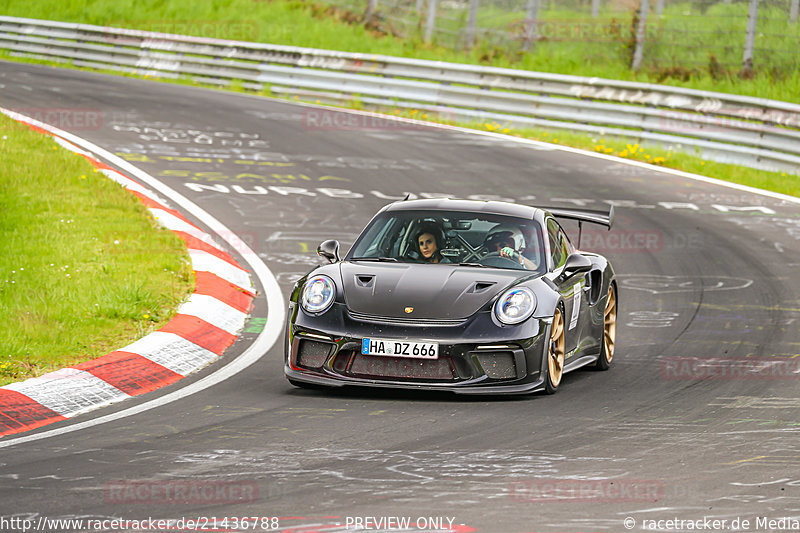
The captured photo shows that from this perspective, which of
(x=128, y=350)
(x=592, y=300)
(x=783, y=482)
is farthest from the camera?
(x=592, y=300)

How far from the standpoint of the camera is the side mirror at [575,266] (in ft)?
29.8

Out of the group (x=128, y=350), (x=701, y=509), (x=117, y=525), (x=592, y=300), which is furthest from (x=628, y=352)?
(x=117, y=525)

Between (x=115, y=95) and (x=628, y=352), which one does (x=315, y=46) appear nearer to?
(x=115, y=95)

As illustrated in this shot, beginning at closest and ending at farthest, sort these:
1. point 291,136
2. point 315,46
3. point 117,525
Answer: point 117,525
point 291,136
point 315,46

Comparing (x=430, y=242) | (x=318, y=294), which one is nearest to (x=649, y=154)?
(x=430, y=242)

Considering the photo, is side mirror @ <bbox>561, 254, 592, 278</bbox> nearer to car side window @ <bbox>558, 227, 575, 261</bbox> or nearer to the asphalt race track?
car side window @ <bbox>558, 227, 575, 261</bbox>

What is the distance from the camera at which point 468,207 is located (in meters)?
9.55

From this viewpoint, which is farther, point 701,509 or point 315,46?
point 315,46

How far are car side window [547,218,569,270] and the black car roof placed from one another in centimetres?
18

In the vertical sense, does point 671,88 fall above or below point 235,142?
above

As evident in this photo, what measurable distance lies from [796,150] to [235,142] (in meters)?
8.63

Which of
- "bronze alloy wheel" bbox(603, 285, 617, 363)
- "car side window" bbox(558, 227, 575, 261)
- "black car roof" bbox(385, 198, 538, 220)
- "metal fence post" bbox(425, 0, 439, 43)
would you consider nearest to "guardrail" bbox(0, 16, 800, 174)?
"metal fence post" bbox(425, 0, 439, 43)

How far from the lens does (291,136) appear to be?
21.0 metres

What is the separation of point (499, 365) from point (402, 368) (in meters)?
0.62
